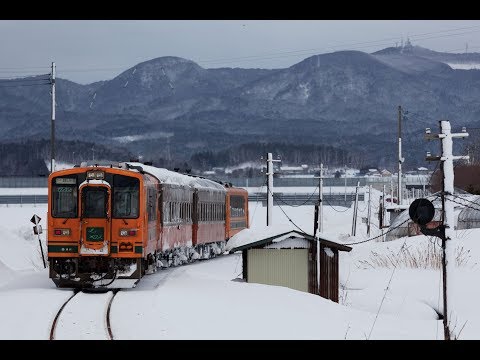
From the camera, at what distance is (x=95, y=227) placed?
21047mm

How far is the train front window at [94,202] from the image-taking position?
21125mm

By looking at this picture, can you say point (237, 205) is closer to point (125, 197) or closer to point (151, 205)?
point (151, 205)

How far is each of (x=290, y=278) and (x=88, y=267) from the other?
5.11 m

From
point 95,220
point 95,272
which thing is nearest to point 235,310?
point 95,272

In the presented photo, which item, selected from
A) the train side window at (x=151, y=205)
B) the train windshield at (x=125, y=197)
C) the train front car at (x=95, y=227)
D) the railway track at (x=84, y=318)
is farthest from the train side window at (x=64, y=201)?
the railway track at (x=84, y=318)

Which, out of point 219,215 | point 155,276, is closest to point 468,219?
point 219,215

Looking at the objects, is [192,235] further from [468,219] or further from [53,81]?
[468,219]

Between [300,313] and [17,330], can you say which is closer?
[17,330]

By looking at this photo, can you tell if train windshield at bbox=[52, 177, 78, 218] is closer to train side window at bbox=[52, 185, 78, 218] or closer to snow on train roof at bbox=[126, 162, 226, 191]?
train side window at bbox=[52, 185, 78, 218]


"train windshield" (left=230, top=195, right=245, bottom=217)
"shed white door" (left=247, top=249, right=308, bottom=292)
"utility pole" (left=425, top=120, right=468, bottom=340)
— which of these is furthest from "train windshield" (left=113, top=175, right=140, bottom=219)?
"train windshield" (left=230, top=195, right=245, bottom=217)

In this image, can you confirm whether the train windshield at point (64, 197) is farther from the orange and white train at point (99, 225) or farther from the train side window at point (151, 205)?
the train side window at point (151, 205)

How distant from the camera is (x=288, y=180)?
140875mm

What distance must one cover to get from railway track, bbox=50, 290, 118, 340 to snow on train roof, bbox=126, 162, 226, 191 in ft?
18.2

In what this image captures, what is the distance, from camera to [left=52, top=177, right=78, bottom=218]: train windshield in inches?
833
